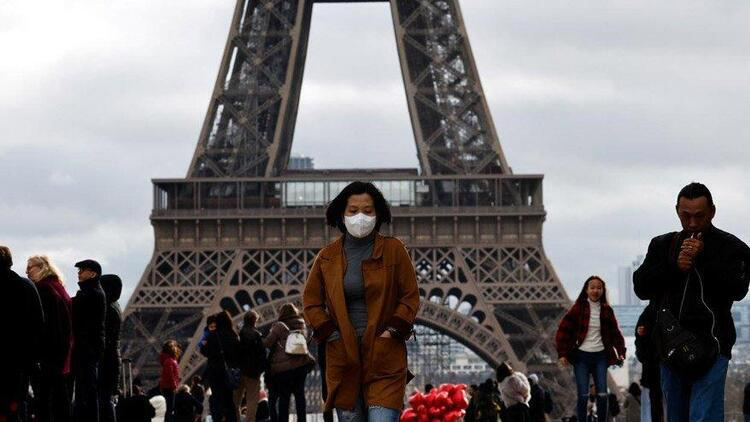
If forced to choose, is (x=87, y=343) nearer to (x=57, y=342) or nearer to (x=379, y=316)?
(x=57, y=342)

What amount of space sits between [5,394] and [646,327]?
6355 millimetres

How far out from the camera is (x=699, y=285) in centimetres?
1274

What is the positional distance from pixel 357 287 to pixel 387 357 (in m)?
0.52

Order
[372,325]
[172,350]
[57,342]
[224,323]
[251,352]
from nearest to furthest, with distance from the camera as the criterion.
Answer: [372,325], [57,342], [251,352], [224,323], [172,350]

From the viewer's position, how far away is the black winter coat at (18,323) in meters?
12.3

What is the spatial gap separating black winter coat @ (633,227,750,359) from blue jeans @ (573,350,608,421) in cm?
662

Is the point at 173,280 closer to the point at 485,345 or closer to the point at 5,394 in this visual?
the point at 485,345

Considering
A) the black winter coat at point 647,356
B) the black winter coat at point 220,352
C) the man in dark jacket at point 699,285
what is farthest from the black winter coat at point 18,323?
the black winter coat at point 220,352

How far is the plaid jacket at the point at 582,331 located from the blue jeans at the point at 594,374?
4.0 inches

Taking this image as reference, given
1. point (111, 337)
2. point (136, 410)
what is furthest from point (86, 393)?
point (136, 410)

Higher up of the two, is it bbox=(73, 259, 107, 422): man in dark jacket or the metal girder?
the metal girder

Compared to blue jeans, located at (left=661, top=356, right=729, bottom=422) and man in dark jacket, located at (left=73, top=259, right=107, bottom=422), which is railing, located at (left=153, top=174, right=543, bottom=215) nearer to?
man in dark jacket, located at (left=73, top=259, right=107, bottom=422)

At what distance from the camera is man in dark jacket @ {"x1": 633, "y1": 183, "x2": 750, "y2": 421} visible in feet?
41.3

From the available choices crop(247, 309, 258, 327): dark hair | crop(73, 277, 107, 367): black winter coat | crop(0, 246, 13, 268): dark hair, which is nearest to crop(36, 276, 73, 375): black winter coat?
crop(73, 277, 107, 367): black winter coat
